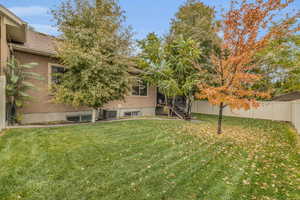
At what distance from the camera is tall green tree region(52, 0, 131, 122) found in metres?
7.61

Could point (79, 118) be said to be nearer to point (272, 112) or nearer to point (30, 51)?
point (30, 51)

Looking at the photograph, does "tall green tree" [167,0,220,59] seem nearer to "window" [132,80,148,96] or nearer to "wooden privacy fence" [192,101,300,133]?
"window" [132,80,148,96]

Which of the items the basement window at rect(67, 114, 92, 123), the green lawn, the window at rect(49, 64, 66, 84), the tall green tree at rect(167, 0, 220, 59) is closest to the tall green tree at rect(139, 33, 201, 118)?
the tall green tree at rect(167, 0, 220, 59)

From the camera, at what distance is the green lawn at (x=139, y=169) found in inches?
113

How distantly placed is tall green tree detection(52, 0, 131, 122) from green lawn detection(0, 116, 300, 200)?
8.11 ft

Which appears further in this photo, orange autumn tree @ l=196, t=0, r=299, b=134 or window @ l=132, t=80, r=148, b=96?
window @ l=132, t=80, r=148, b=96

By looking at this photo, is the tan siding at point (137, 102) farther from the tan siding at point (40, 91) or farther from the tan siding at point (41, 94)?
the tan siding at point (40, 91)

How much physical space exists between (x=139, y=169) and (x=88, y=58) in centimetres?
565

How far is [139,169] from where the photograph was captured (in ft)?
12.1

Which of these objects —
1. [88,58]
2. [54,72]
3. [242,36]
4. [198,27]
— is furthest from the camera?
[198,27]

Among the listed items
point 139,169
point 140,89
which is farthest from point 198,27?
point 139,169

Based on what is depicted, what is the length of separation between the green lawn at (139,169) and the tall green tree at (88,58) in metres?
2.47

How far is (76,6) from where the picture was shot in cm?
863

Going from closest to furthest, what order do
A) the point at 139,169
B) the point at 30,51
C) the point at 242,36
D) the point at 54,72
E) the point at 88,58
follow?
the point at 139,169
the point at 242,36
the point at 88,58
the point at 30,51
the point at 54,72
